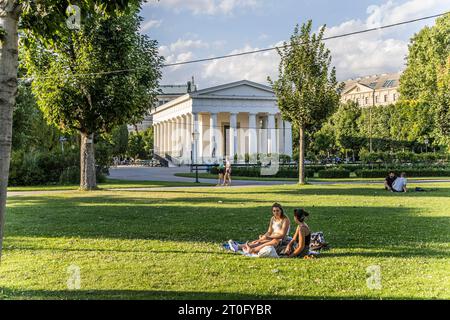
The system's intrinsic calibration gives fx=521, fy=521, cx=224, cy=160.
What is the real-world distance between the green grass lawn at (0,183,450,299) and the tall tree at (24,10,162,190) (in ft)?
27.4

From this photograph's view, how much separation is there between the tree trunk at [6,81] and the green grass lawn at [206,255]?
1797 millimetres

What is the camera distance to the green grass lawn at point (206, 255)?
6.75 metres

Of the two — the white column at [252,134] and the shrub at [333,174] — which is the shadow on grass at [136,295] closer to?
the shrub at [333,174]

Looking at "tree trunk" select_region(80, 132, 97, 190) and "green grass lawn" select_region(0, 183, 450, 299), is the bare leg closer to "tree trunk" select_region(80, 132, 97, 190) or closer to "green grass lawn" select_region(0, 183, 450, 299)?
"green grass lawn" select_region(0, 183, 450, 299)

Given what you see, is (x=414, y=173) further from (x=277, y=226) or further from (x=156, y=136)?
(x=156, y=136)

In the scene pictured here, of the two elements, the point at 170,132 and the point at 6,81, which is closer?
the point at 6,81

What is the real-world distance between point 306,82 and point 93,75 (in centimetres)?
1297

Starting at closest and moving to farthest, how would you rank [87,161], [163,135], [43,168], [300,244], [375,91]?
[300,244] < [87,161] < [43,168] < [163,135] < [375,91]

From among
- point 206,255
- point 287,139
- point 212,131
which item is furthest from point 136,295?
point 287,139

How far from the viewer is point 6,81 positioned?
5.57 meters

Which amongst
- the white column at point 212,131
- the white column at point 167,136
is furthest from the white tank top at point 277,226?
the white column at point 167,136

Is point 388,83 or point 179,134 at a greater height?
point 388,83

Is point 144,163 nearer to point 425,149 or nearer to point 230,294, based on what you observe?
point 425,149
